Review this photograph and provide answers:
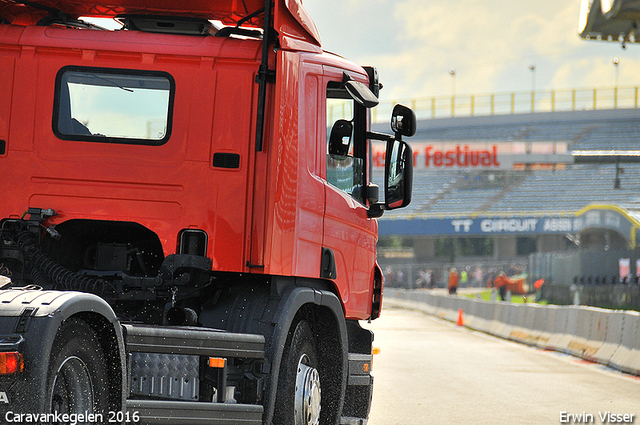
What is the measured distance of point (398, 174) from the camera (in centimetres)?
689

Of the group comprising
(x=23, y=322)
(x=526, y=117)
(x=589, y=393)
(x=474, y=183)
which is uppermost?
(x=526, y=117)

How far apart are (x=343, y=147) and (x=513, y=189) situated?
65.7m

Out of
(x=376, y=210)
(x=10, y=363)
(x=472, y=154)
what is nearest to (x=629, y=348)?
(x=376, y=210)

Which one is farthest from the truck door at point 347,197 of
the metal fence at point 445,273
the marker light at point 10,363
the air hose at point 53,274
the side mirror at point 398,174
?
the metal fence at point 445,273

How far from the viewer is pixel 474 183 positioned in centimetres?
7331

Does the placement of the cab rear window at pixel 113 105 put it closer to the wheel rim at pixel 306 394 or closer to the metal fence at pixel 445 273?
the wheel rim at pixel 306 394

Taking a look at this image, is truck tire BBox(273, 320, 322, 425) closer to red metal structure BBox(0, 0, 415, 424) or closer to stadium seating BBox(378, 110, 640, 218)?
red metal structure BBox(0, 0, 415, 424)

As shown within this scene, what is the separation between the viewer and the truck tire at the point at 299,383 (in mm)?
5629

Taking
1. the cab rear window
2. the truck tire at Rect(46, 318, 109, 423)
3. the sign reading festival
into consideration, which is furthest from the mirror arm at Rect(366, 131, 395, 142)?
the sign reading festival

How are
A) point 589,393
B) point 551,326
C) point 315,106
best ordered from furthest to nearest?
point 551,326
point 589,393
point 315,106

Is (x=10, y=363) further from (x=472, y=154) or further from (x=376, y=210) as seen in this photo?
(x=472, y=154)

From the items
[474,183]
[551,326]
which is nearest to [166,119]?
[551,326]

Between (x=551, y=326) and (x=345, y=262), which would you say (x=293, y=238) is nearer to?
(x=345, y=262)

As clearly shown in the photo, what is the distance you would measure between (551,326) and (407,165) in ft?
40.7
